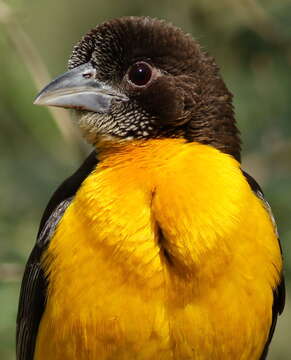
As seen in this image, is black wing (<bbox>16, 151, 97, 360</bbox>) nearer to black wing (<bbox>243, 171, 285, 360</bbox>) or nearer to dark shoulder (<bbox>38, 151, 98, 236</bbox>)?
dark shoulder (<bbox>38, 151, 98, 236</bbox>)

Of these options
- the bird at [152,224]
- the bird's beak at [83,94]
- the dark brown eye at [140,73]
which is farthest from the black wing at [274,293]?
the bird's beak at [83,94]

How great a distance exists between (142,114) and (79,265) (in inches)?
40.4

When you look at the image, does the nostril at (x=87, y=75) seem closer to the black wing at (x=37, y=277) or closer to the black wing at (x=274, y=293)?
the black wing at (x=37, y=277)

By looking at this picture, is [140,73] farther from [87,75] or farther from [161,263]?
[161,263]

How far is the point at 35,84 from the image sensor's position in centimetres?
920

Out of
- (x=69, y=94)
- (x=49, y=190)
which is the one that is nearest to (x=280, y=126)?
(x=49, y=190)

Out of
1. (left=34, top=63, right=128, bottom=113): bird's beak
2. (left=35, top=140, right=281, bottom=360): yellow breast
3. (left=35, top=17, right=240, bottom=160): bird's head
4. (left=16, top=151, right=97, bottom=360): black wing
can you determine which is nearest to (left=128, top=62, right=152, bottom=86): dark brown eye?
(left=35, top=17, right=240, bottom=160): bird's head

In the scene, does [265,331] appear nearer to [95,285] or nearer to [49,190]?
[95,285]

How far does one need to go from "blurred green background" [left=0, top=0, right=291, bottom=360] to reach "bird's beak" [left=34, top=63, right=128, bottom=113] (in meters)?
1.76

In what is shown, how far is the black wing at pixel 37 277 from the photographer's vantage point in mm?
7340

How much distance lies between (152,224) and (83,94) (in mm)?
1019

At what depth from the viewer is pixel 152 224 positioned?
6871 mm

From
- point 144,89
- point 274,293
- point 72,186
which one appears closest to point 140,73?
point 144,89

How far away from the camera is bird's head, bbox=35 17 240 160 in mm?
7273
